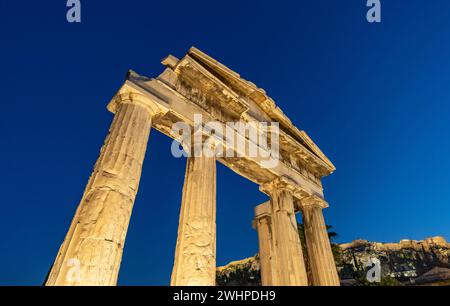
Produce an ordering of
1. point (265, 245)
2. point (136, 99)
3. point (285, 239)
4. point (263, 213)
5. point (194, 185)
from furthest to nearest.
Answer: point (263, 213) → point (265, 245) → point (285, 239) → point (194, 185) → point (136, 99)

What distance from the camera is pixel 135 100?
8.64 m

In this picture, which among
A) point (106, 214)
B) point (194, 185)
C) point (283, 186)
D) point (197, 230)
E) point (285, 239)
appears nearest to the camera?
point (106, 214)

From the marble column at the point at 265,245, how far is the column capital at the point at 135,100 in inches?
344

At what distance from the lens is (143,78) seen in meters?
9.09

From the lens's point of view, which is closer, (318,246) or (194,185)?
(194,185)

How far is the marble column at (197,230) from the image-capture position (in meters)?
7.19

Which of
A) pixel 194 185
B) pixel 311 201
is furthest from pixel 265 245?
pixel 194 185

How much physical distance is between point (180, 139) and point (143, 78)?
2635 mm

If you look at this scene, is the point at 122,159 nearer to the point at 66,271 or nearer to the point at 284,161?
the point at 66,271

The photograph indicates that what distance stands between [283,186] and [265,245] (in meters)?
3.65

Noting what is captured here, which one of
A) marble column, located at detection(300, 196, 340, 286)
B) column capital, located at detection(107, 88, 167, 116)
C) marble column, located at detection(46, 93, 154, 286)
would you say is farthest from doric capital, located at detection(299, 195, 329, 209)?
marble column, located at detection(46, 93, 154, 286)

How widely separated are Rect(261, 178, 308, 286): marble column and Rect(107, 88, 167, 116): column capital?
696cm

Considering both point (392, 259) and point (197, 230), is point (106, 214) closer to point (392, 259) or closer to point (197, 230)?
point (197, 230)
